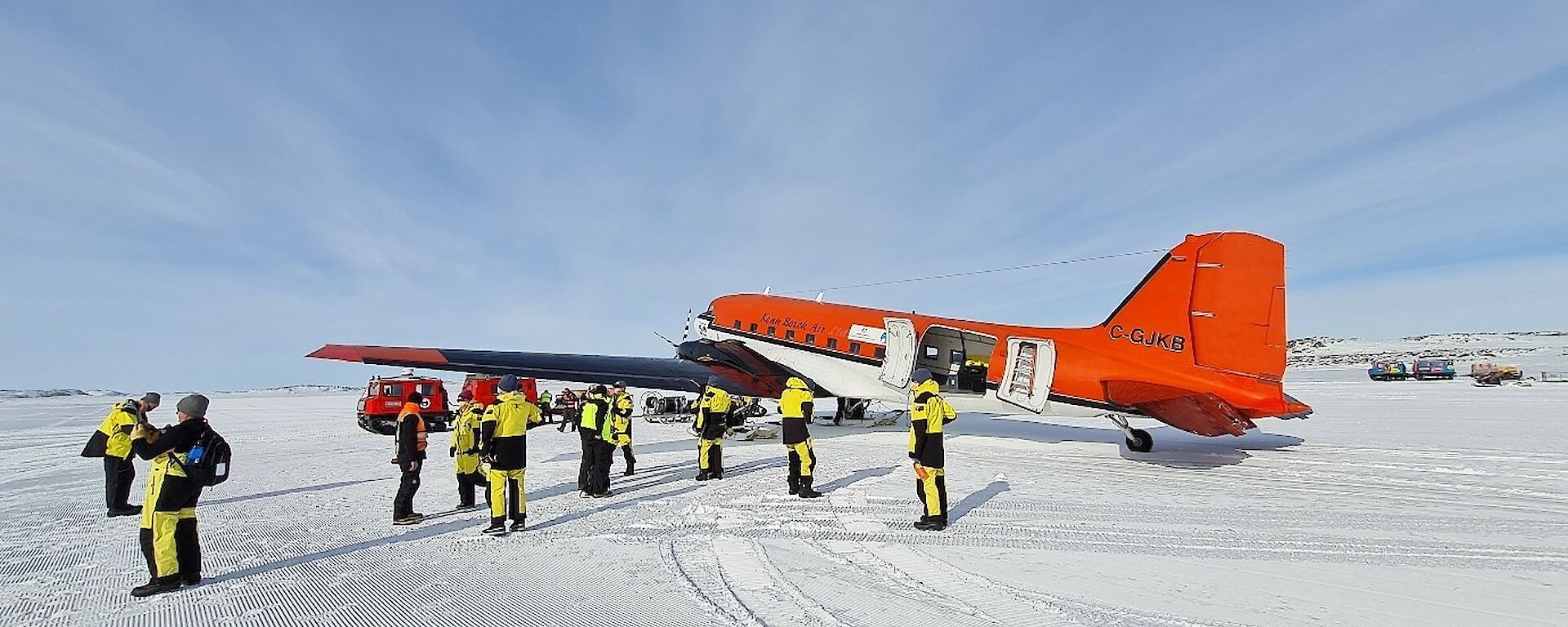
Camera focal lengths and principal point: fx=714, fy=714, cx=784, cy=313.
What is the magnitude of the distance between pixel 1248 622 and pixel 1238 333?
9256 mm

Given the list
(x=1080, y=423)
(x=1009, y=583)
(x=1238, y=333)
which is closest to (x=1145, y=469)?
(x=1238, y=333)

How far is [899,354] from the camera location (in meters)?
15.9

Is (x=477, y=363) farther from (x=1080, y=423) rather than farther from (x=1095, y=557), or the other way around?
(x=1080, y=423)

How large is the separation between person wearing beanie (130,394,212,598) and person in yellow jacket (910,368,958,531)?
20.1 feet

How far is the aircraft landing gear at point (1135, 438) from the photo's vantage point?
13031 millimetres

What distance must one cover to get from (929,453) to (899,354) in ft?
28.4

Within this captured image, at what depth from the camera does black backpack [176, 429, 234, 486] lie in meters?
5.40

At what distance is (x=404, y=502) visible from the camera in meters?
7.80

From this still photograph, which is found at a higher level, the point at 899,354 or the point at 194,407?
the point at 899,354

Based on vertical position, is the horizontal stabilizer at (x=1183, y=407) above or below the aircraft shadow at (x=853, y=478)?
above

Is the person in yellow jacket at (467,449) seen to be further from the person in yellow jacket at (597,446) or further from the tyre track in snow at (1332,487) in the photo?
the tyre track in snow at (1332,487)

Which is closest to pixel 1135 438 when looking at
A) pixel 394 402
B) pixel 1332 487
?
pixel 1332 487

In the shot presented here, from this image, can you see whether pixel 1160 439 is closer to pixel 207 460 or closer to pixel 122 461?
pixel 207 460

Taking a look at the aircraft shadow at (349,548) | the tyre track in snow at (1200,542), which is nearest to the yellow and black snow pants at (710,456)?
the tyre track in snow at (1200,542)
